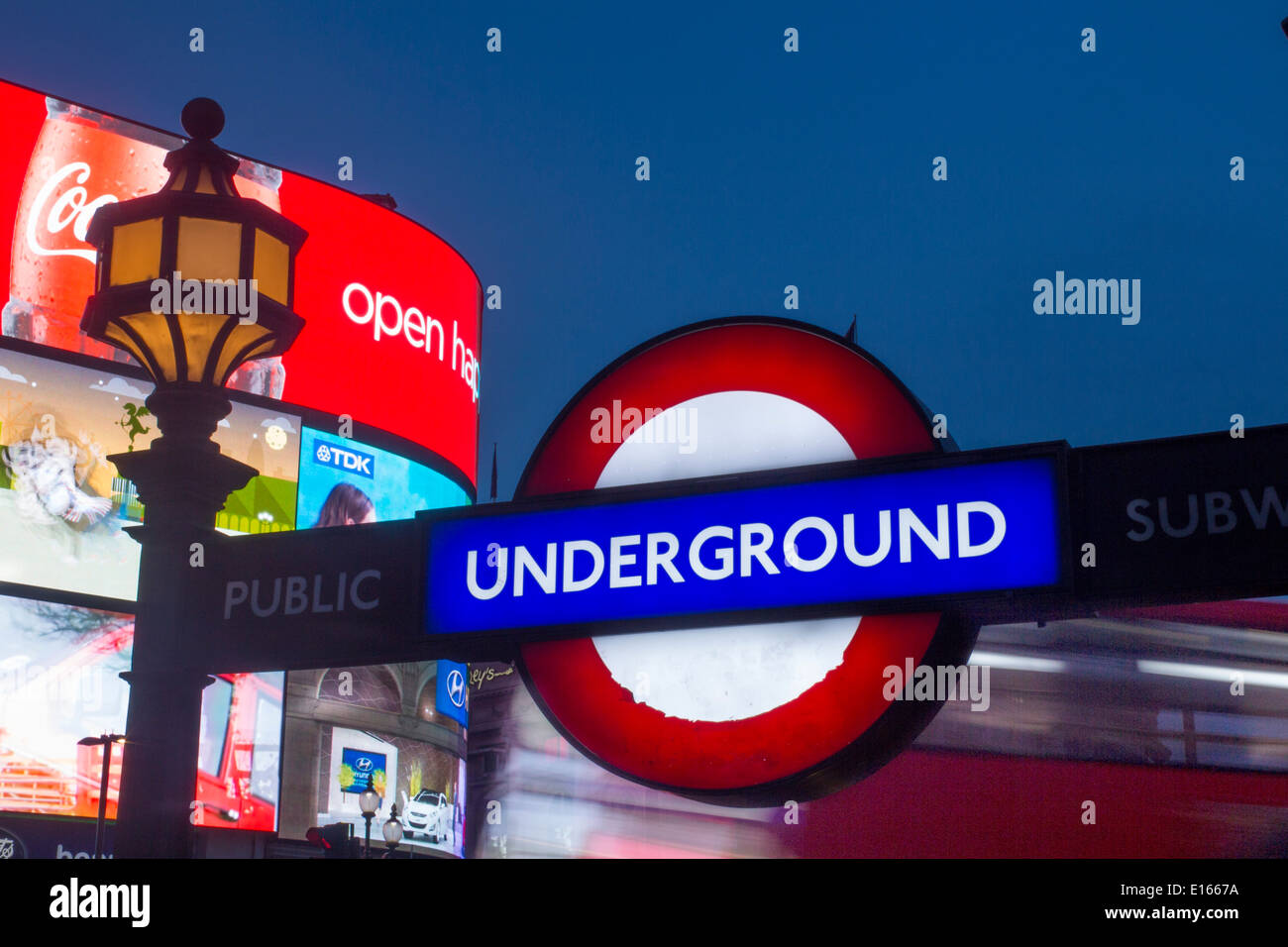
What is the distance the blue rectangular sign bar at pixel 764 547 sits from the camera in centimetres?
280

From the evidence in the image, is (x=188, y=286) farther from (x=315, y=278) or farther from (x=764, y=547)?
(x=315, y=278)

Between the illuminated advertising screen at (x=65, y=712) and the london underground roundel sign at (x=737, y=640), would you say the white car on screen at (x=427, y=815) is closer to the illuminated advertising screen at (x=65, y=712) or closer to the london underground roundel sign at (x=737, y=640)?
the illuminated advertising screen at (x=65, y=712)

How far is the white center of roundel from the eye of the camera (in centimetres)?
285

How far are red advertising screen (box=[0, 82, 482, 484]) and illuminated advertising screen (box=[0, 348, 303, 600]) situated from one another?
0.62 meters

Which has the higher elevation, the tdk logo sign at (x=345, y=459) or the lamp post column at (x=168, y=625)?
the tdk logo sign at (x=345, y=459)

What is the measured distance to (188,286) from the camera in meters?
3.70

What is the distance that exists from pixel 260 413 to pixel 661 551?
22.9 meters

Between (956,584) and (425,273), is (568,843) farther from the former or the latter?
(425,273)

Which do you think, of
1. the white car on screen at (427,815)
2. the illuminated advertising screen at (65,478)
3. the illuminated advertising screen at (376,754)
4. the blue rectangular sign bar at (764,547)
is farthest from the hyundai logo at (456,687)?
the blue rectangular sign bar at (764,547)

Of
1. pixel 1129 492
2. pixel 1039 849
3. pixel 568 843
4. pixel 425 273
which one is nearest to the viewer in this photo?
pixel 1129 492

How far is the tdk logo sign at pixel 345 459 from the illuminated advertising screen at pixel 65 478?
3182 mm
